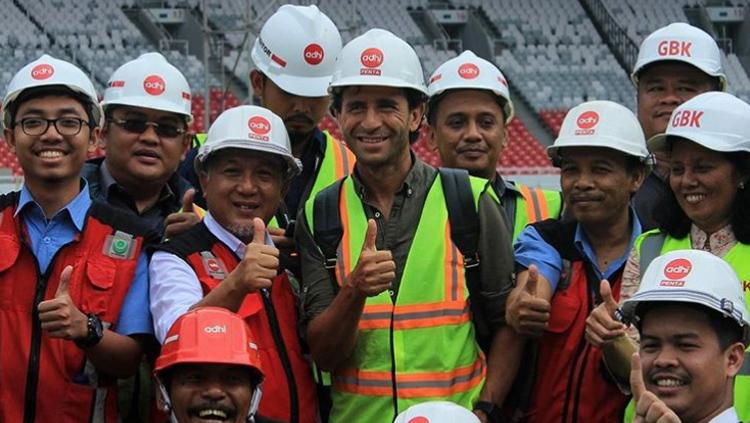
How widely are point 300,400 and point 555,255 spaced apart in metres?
1.12

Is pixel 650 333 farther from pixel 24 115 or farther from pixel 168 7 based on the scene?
pixel 168 7

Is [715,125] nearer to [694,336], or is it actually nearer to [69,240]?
[694,336]

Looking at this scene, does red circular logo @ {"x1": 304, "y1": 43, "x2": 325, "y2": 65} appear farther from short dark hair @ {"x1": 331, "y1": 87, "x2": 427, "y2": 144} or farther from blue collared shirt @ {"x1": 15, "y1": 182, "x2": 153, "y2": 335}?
blue collared shirt @ {"x1": 15, "y1": 182, "x2": 153, "y2": 335}

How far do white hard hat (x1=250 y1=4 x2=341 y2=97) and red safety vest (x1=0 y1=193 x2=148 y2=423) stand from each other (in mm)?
1583

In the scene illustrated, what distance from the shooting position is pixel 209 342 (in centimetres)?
469

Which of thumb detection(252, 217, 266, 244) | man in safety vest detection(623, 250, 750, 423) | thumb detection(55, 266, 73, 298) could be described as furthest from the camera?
thumb detection(252, 217, 266, 244)

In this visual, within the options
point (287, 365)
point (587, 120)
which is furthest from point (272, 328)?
point (587, 120)

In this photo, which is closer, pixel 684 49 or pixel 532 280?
pixel 532 280

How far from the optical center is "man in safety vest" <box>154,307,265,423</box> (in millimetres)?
4645

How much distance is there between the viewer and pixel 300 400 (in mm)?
5219

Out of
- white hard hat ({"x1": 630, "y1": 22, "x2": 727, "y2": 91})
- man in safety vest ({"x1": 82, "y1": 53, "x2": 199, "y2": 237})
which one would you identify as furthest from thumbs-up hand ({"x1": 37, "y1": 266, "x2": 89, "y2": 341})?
white hard hat ({"x1": 630, "y1": 22, "x2": 727, "y2": 91})

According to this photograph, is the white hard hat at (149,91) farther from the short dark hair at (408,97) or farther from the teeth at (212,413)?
the teeth at (212,413)

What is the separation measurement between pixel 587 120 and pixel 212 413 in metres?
1.98

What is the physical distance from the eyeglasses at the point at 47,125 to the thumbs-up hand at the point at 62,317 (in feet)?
2.17
